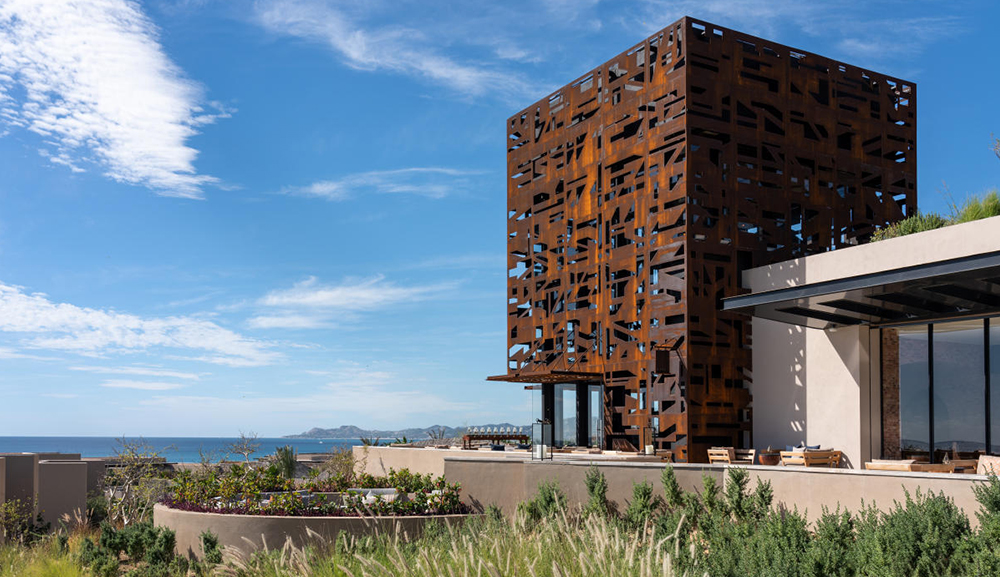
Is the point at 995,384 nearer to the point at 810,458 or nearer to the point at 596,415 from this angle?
the point at 810,458

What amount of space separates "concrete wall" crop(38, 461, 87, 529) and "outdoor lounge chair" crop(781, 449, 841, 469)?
53.8ft

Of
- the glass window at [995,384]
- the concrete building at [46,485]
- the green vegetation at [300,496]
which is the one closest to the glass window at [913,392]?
the glass window at [995,384]

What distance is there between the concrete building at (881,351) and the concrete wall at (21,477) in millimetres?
16559

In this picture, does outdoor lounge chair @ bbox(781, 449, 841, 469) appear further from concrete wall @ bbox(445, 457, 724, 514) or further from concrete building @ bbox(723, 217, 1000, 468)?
A: concrete wall @ bbox(445, 457, 724, 514)

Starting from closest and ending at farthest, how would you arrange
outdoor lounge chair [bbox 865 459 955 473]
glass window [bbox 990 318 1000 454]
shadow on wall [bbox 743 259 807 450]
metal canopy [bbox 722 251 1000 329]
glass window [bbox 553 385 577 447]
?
metal canopy [bbox 722 251 1000 329]
outdoor lounge chair [bbox 865 459 955 473]
glass window [bbox 990 318 1000 454]
shadow on wall [bbox 743 259 807 450]
glass window [bbox 553 385 577 447]

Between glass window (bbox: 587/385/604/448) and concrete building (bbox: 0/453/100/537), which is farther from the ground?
glass window (bbox: 587/385/604/448)

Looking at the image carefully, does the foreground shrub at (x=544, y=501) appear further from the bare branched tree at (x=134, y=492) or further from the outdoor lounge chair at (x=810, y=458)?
the bare branched tree at (x=134, y=492)

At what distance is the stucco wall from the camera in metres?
17.0

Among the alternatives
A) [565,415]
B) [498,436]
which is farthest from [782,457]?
[498,436]

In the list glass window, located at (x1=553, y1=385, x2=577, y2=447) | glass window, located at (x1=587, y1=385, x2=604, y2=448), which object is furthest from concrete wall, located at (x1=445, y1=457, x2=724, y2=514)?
glass window, located at (x1=553, y1=385, x2=577, y2=447)

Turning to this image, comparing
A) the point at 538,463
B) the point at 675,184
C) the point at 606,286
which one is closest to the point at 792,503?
the point at 538,463

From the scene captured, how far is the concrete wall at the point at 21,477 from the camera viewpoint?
800 inches

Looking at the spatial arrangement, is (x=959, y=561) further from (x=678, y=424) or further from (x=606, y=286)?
(x=606, y=286)

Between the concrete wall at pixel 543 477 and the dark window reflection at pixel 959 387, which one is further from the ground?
the dark window reflection at pixel 959 387
